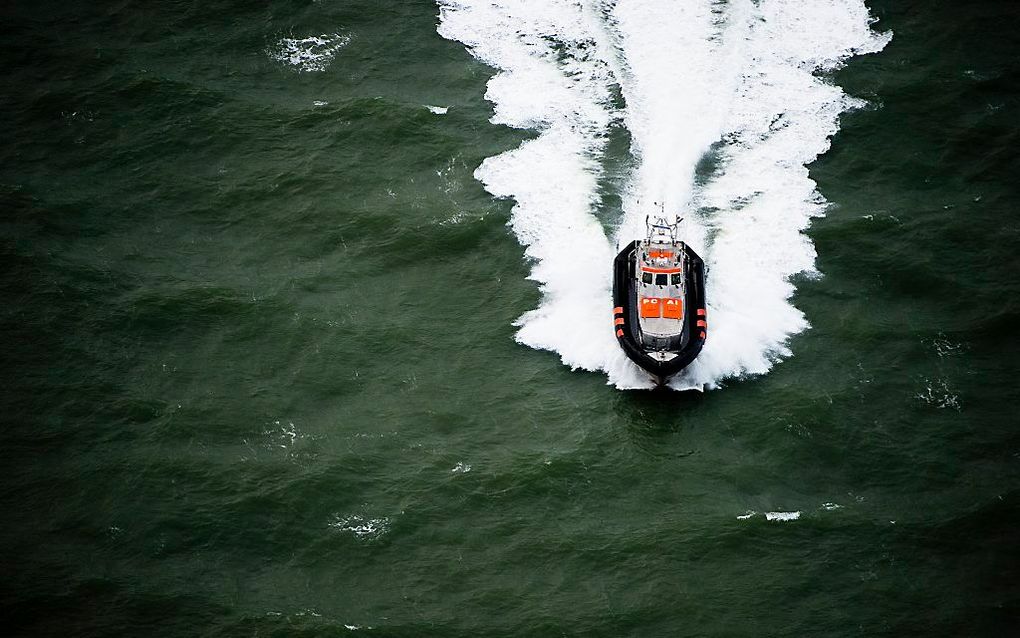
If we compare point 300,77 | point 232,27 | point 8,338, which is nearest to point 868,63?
point 300,77

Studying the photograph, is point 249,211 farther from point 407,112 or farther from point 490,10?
point 490,10

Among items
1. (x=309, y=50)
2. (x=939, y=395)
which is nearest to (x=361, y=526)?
(x=939, y=395)

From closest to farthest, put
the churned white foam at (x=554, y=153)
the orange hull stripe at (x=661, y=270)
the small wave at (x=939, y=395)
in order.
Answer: the small wave at (x=939, y=395)
the orange hull stripe at (x=661, y=270)
the churned white foam at (x=554, y=153)

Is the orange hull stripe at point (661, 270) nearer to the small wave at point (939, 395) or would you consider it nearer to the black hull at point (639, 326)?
the black hull at point (639, 326)

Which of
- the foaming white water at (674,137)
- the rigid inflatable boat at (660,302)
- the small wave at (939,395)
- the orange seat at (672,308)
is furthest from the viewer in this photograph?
the foaming white water at (674,137)

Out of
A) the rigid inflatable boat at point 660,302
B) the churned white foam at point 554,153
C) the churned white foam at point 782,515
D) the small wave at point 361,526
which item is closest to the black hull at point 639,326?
the rigid inflatable boat at point 660,302

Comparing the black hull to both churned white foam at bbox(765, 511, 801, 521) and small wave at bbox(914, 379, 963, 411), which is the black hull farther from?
small wave at bbox(914, 379, 963, 411)

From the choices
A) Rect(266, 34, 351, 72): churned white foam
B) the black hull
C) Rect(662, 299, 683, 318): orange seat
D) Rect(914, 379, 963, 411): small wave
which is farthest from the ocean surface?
Rect(662, 299, 683, 318): orange seat
